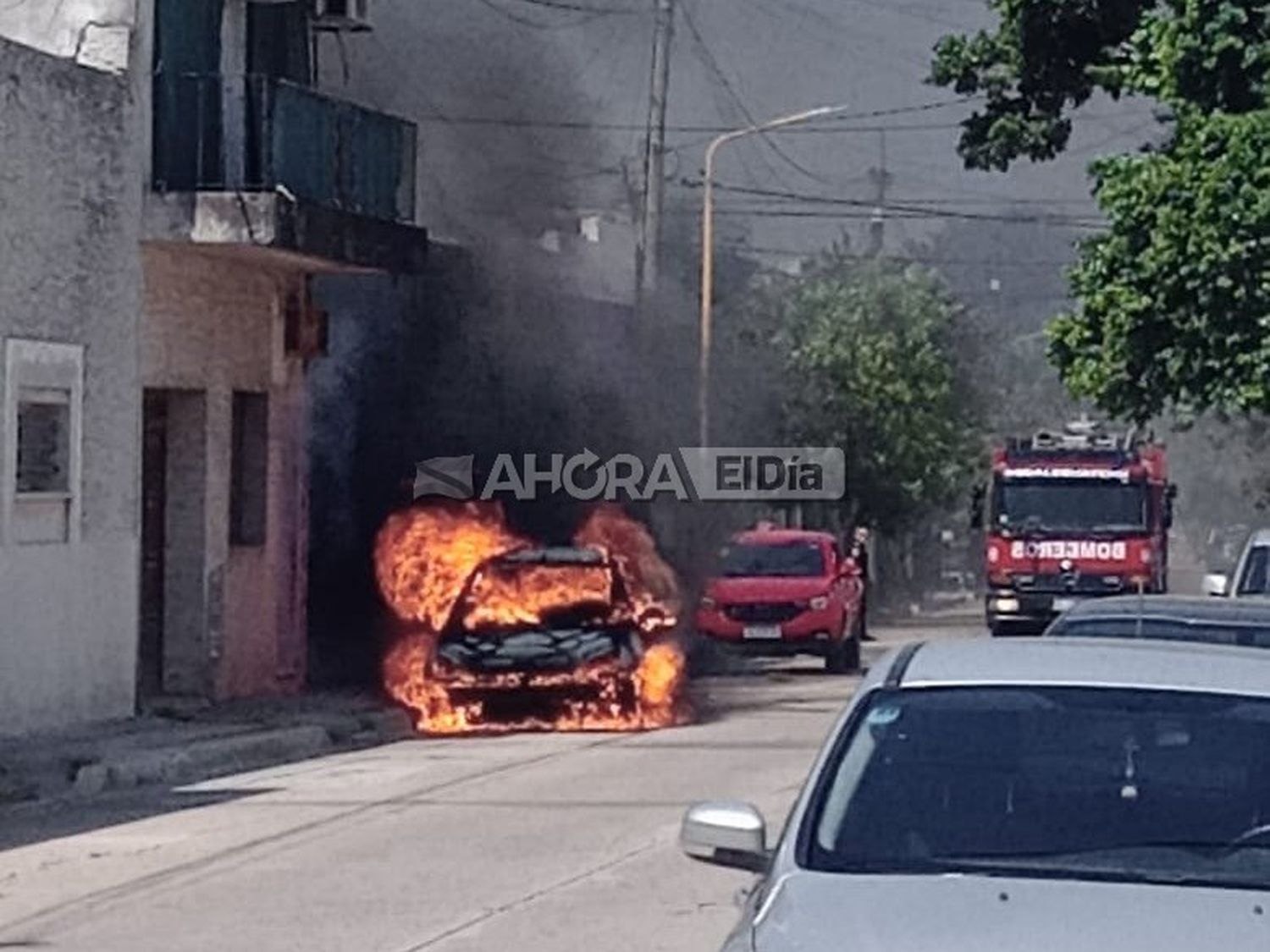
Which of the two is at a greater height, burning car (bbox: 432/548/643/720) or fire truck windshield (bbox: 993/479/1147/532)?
fire truck windshield (bbox: 993/479/1147/532)

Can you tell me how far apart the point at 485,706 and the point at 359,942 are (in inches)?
503

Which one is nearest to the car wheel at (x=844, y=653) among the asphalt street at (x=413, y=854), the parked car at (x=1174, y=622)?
the asphalt street at (x=413, y=854)

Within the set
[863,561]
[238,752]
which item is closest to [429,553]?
[238,752]

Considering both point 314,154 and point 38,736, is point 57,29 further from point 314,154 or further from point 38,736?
point 38,736

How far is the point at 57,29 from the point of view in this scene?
2595cm

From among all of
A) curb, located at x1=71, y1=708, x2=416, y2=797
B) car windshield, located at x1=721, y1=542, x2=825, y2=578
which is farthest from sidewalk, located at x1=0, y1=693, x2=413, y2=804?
car windshield, located at x1=721, y1=542, x2=825, y2=578

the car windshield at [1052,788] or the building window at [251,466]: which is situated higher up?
the building window at [251,466]

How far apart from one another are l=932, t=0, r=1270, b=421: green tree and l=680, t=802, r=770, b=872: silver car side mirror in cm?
1824

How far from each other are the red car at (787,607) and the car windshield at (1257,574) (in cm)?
1406

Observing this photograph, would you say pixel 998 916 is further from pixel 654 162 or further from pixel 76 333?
pixel 654 162

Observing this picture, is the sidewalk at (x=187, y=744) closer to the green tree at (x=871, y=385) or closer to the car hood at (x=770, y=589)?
the car hood at (x=770, y=589)

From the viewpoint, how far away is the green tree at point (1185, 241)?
25.2 metres

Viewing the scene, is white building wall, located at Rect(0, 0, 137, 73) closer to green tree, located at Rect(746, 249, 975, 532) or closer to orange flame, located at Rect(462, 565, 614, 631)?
orange flame, located at Rect(462, 565, 614, 631)

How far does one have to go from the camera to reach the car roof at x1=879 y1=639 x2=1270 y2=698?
7551 millimetres
